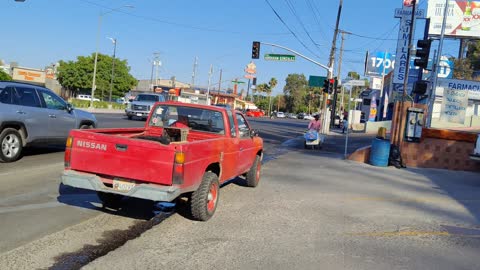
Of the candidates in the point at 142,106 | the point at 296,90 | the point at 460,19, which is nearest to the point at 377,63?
the point at 460,19

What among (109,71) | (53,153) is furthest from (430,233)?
(109,71)

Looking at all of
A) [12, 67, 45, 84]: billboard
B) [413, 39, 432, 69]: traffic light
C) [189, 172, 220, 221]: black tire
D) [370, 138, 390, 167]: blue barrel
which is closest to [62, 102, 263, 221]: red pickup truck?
[189, 172, 220, 221]: black tire

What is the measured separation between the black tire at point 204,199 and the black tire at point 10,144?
591 cm

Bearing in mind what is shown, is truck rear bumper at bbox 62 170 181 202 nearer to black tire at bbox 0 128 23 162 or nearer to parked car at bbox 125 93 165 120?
black tire at bbox 0 128 23 162

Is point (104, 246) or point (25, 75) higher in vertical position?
point (25, 75)

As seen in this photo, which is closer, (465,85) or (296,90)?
(465,85)

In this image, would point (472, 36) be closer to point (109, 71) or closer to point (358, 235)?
point (358, 235)

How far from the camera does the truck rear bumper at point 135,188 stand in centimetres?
573

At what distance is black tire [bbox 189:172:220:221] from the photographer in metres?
6.41

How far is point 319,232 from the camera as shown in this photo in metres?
6.51

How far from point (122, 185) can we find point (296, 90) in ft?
417

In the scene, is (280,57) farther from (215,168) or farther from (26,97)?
(215,168)

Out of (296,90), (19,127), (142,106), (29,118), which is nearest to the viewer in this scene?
(19,127)

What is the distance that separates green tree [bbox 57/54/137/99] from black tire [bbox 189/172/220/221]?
70683mm
